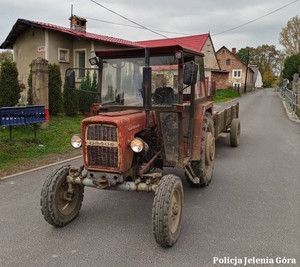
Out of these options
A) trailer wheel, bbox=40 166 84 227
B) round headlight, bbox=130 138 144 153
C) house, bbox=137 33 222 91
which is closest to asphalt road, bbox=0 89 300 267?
trailer wheel, bbox=40 166 84 227

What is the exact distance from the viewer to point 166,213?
337 centimetres

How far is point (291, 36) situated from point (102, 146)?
50.0 meters

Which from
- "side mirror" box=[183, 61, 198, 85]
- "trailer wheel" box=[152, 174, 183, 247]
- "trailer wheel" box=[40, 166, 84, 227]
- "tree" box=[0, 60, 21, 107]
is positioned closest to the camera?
"trailer wheel" box=[152, 174, 183, 247]

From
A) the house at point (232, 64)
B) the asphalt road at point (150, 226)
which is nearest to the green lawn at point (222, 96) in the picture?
the house at point (232, 64)

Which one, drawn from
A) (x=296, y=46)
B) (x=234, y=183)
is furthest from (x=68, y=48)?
(x=296, y=46)

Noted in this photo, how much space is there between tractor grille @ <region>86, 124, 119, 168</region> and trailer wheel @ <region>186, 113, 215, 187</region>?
198 centimetres

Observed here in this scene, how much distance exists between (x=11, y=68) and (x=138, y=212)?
834 centimetres

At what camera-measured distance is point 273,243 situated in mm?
3627

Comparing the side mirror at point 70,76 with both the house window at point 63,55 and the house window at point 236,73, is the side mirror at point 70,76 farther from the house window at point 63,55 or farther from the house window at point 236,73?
the house window at point 236,73

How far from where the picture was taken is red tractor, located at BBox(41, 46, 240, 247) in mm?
3645

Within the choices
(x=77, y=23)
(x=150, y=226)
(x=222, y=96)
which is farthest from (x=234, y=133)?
(x=222, y=96)

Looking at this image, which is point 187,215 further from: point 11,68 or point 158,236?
point 11,68

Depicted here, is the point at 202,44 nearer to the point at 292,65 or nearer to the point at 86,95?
the point at 292,65

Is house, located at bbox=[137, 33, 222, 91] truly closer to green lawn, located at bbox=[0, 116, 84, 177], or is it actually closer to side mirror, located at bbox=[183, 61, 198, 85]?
green lawn, located at bbox=[0, 116, 84, 177]
